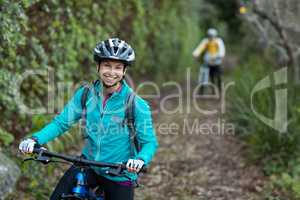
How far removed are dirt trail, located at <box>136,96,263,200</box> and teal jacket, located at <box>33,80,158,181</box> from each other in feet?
8.83

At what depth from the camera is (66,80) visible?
8758 mm

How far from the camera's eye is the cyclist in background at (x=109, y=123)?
4375mm

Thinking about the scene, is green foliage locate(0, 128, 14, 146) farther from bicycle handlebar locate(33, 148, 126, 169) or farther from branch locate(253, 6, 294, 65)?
branch locate(253, 6, 294, 65)

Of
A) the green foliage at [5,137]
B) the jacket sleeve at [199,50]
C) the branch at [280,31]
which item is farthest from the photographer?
the jacket sleeve at [199,50]

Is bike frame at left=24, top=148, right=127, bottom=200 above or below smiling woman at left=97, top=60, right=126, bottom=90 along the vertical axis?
below

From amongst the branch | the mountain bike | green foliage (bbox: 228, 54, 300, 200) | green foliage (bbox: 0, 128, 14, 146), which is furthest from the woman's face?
the branch

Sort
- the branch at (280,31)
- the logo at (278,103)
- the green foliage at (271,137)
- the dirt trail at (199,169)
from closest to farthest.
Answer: the green foliage at (271,137) < the dirt trail at (199,169) < the logo at (278,103) < the branch at (280,31)

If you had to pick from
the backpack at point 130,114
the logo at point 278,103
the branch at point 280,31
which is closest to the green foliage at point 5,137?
the backpack at point 130,114

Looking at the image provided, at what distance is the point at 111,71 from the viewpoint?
442 centimetres

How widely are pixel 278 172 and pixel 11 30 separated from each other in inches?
167

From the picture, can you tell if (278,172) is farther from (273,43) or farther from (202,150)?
(273,43)

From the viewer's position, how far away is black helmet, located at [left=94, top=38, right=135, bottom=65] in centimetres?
439

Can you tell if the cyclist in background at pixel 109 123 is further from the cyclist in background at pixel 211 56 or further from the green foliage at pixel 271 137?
the cyclist in background at pixel 211 56

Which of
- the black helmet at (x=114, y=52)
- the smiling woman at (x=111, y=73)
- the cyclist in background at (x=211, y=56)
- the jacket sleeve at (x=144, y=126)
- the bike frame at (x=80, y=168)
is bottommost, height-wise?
the bike frame at (x=80, y=168)
